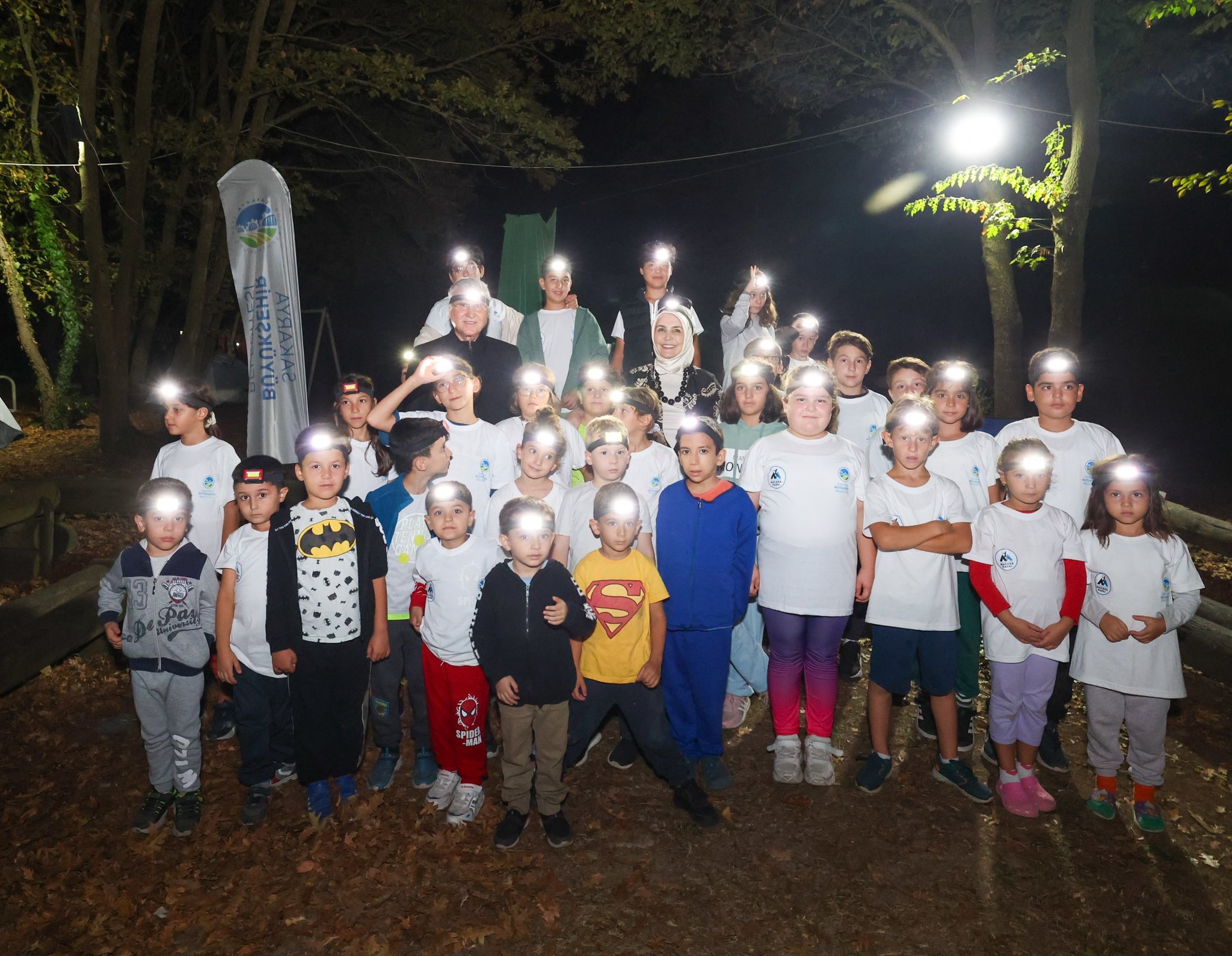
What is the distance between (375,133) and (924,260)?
→ 1496cm

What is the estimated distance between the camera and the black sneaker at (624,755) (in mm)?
4531

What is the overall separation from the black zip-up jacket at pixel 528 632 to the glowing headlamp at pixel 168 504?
63.2 inches

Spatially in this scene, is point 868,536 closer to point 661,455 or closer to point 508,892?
point 661,455

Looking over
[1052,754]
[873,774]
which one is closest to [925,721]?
[1052,754]

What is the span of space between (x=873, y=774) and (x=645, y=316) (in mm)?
3749

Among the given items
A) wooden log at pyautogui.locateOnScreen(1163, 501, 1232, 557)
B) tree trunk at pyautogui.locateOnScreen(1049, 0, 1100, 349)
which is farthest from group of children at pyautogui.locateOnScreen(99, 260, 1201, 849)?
tree trunk at pyautogui.locateOnScreen(1049, 0, 1100, 349)

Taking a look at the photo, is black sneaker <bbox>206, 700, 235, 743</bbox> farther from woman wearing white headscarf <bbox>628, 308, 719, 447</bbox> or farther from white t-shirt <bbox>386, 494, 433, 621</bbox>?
woman wearing white headscarf <bbox>628, 308, 719, 447</bbox>

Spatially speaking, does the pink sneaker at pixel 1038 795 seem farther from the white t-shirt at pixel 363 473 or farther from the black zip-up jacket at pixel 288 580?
the white t-shirt at pixel 363 473

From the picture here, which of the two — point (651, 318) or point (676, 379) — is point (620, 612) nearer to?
point (676, 379)

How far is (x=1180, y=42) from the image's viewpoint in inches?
464

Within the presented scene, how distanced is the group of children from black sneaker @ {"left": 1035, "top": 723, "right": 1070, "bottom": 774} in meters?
0.01

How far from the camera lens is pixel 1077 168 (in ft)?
27.3

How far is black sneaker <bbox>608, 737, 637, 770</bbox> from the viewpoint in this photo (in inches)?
178

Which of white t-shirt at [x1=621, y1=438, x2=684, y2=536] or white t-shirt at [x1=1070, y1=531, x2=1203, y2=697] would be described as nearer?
white t-shirt at [x1=1070, y1=531, x2=1203, y2=697]
